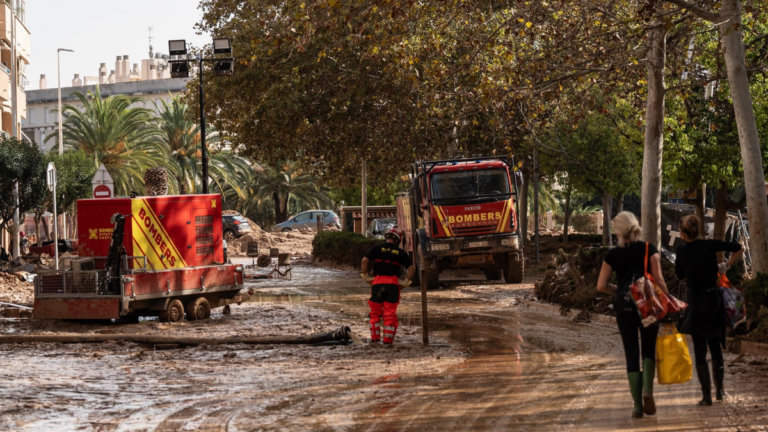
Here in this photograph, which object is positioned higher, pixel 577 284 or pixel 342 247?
pixel 342 247

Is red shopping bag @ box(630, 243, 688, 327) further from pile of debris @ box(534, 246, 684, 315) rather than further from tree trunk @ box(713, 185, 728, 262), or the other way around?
tree trunk @ box(713, 185, 728, 262)

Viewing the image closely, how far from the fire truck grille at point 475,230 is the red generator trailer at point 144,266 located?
269 inches

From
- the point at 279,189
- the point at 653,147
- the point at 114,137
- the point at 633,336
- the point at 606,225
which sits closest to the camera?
the point at 633,336

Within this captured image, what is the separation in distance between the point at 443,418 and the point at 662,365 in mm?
1784

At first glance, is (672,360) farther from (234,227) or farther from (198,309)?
(234,227)

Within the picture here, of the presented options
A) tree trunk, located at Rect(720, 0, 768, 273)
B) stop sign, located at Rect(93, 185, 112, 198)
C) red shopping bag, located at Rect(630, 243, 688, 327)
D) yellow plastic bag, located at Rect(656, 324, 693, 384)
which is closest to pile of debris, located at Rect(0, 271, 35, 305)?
stop sign, located at Rect(93, 185, 112, 198)

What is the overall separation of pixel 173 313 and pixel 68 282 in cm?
184

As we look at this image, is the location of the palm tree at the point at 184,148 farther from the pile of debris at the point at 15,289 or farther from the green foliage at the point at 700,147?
the green foliage at the point at 700,147

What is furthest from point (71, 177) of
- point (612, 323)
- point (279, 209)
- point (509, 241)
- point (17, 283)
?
point (612, 323)

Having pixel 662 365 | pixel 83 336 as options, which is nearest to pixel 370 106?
pixel 83 336

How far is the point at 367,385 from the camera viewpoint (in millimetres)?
9664

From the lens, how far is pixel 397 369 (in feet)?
35.4

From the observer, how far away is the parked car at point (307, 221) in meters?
66.1

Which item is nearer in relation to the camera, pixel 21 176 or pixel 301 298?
pixel 301 298
